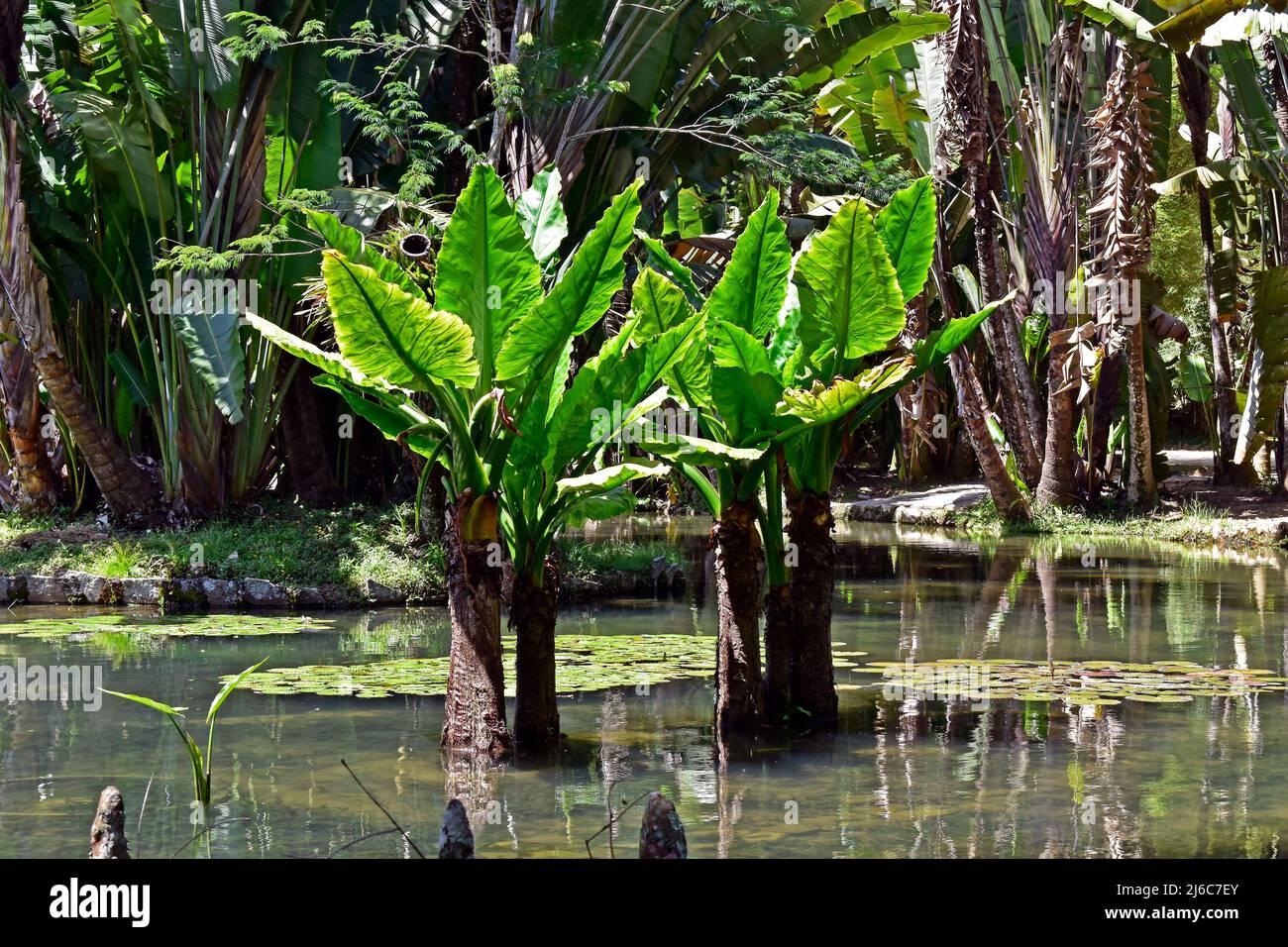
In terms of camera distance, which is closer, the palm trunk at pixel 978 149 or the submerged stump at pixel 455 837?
the submerged stump at pixel 455 837

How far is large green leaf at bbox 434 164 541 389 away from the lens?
589 centimetres

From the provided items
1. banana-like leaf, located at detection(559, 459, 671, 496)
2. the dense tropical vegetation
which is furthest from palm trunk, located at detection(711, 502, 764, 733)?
banana-like leaf, located at detection(559, 459, 671, 496)

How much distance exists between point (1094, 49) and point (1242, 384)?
6.15 m

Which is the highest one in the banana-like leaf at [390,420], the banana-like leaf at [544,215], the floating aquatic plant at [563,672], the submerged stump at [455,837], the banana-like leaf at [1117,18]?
the banana-like leaf at [1117,18]

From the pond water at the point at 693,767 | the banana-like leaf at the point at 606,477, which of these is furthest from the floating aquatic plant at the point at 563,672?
the banana-like leaf at the point at 606,477

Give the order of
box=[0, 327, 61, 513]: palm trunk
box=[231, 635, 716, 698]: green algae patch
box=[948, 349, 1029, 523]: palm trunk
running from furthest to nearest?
1. box=[948, 349, 1029, 523]: palm trunk
2. box=[0, 327, 61, 513]: palm trunk
3. box=[231, 635, 716, 698]: green algae patch

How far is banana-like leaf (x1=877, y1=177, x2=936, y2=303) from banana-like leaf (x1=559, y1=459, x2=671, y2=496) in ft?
4.74

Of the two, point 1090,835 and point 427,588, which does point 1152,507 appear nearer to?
point 427,588

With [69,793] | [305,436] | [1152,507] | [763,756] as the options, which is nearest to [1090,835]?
[763,756]

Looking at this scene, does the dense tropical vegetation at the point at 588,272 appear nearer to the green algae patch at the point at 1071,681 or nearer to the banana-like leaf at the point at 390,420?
the banana-like leaf at the point at 390,420

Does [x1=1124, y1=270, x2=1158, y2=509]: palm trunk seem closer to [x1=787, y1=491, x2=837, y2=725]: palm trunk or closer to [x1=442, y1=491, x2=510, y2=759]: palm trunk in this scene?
[x1=787, y1=491, x2=837, y2=725]: palm trunk

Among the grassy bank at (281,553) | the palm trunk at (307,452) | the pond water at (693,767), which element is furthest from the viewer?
the palm trunk at (307,452)

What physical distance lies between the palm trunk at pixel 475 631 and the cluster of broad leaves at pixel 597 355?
0.16 meters

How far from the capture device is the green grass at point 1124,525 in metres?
16.9
